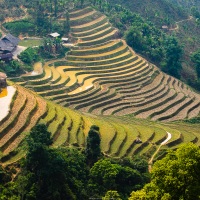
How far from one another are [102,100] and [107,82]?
16.1 feet

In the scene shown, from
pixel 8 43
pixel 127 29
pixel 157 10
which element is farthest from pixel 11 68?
pixel 157 10

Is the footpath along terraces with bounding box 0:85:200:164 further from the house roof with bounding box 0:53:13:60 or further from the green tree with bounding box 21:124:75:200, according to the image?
the house roof with bounding box 0:53:13:60

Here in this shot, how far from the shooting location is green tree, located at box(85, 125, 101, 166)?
2747 centimetres

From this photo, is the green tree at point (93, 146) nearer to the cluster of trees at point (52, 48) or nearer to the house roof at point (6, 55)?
the house roof at point (6, 55)

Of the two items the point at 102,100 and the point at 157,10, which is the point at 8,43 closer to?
the point at 102,100

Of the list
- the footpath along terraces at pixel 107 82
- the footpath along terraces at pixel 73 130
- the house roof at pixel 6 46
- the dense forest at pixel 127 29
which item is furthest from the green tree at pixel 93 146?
the dense forest at pixel 127 29

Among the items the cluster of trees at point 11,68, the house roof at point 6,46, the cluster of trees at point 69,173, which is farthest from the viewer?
the house roof at point 6,46

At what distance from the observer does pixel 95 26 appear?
58062mm

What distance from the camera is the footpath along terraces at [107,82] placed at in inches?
1593

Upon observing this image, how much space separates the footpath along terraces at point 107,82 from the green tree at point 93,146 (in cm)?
1124

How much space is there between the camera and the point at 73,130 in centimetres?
3072

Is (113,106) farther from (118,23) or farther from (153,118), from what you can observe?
(118,23)

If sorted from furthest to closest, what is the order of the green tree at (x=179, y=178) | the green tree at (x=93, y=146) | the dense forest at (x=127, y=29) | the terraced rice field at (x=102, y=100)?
1. the dense forest at (x=127, y=29)
2. the terraced rice field at (x=102, y=100)
3. the green tree at (x=93, y=146)
4. the green tree at (x=179, y=178)

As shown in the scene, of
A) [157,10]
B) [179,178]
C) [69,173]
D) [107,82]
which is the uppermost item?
[179,178]
